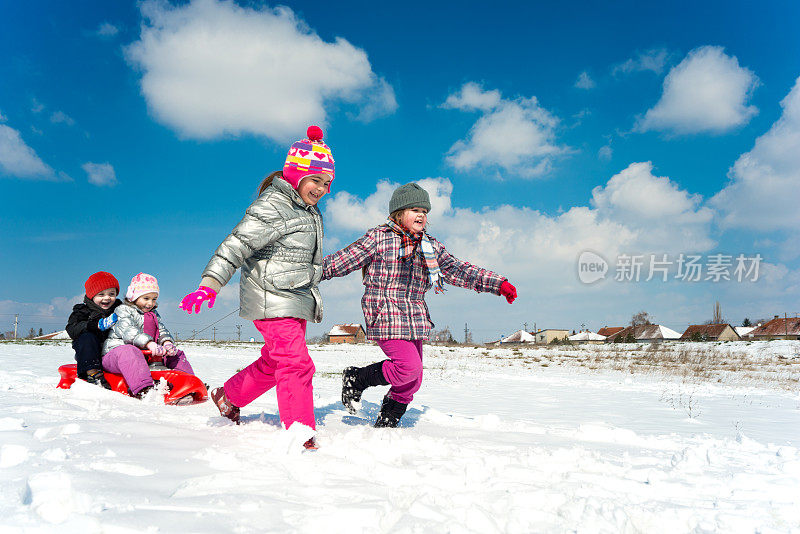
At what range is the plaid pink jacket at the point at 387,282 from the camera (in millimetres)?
3826

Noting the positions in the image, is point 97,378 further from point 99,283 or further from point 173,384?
point 99,283

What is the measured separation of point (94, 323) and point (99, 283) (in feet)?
1.37

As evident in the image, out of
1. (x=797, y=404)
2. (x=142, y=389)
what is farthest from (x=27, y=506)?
(x=797, y=404)

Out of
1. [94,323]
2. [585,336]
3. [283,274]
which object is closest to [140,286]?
[94,323]

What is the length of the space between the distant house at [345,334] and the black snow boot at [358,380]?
208 ft

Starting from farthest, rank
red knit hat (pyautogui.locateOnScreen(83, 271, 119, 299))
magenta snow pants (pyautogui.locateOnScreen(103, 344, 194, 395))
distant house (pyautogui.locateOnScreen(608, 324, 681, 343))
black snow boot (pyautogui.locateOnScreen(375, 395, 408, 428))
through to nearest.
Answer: distant house (pyautogui.locateOnScreen(608, 324, 681, 343)) → red knit hat (pyautogui.locateOnScreen(83, 271, 119, 299)) → magenta snow pants (pyautogui.locateOnScreen(103, 344, 194, 395)) → black snow boot (pyautogui.locateOnScreen(375, 395, 408, 428))

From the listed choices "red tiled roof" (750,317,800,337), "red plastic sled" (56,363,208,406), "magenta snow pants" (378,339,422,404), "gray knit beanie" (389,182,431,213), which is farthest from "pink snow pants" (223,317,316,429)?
"red tiled roof" (750,317,800,337)

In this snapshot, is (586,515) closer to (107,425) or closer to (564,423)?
(107,425)

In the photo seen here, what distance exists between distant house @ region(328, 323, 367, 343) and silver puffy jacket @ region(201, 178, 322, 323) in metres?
64.5

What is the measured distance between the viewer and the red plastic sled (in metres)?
4.55

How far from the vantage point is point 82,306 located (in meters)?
4.86

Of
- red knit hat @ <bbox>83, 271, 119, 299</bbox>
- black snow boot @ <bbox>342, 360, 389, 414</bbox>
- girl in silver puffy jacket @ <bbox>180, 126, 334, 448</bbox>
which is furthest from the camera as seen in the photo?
red knit hat @ <bbox>83, 271, 119, 299</bbox>

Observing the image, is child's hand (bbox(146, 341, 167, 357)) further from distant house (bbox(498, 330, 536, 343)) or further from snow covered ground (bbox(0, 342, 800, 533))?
distant house (bbox(498, 330, 536, 343))

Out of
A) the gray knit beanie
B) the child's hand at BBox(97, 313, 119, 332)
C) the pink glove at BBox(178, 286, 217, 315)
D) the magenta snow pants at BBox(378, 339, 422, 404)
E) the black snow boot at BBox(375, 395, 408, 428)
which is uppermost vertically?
the gray knit beanie
